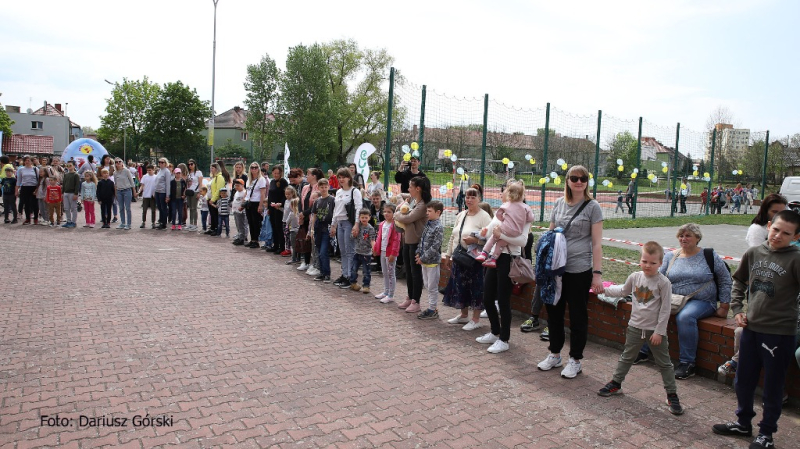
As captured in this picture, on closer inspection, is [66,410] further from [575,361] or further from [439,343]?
[575,361]

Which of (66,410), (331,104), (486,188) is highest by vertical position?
(331,104)

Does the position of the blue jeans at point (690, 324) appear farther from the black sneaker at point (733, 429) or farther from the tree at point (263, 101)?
the tree at point (263, 101)

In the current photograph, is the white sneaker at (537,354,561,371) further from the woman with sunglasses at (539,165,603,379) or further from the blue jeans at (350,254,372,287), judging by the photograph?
the blue jeans at (350,254,372,287)

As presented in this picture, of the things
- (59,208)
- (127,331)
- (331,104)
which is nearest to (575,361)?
(127,331)

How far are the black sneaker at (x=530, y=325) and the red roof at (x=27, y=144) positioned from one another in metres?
73.7

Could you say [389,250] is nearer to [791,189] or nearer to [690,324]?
[690,324]

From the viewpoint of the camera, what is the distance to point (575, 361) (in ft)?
16.3

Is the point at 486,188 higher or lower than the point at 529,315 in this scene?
higher

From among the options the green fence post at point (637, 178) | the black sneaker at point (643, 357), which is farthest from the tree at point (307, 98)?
the black sneaker at point (643, 357)

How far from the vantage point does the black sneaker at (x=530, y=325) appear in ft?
20.8

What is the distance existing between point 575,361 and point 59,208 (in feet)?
47.4

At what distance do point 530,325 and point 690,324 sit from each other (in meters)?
1.82

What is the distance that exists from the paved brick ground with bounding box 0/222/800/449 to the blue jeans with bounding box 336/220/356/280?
0.79 m

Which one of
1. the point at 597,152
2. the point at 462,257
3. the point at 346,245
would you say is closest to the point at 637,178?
the point at 597,152
